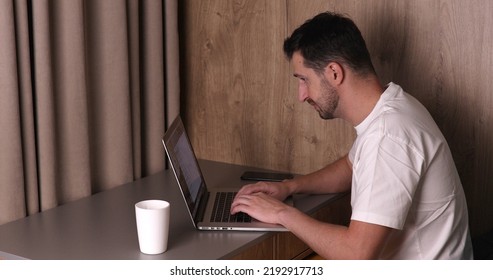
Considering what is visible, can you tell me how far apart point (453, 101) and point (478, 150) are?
0.17 m

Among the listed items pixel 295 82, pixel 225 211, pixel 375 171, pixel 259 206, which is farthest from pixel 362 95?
pixel 295 82

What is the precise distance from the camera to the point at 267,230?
180 cm

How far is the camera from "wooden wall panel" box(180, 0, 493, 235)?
2.09 metres

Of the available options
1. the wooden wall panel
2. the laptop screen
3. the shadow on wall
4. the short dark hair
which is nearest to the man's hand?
the laptop screen

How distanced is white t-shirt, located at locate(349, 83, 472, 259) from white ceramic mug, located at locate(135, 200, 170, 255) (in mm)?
453

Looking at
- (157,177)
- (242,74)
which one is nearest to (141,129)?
(157,177)

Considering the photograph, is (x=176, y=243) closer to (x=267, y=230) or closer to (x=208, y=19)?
(x=267, y=230)

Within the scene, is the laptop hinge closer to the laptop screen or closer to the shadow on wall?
the laptop screen

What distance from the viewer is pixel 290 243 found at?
6.31 feet

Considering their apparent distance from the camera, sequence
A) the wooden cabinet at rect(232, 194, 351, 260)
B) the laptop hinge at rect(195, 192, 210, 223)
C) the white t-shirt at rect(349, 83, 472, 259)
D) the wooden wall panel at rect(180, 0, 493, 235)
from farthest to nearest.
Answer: the wooden wall panel at rect(180, 0, 493, 235), the laptop hinge at rect(195, 192, 210, 223), the wooden cabinet at rect(232, 194, 351, 260), the white t-shirt at rect(349, 83, 472, 259)

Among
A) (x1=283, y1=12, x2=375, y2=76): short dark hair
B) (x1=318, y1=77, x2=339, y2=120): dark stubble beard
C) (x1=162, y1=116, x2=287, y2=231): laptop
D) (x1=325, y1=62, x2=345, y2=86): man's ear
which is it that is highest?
(x1=283, y1=12, x2=375, y2=76): short dark hair

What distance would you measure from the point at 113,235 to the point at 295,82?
889mm

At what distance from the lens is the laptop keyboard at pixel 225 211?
1882 mm

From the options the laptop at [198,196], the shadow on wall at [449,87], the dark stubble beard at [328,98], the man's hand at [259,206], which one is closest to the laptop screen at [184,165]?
the laptop at [198,196]
